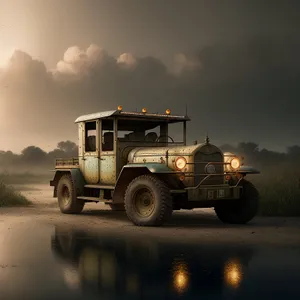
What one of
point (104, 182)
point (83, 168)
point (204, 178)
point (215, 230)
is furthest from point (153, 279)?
point (83, 168)

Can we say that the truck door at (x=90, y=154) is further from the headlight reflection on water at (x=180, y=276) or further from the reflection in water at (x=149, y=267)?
the headlight reflection on water at (x=180, y=276)

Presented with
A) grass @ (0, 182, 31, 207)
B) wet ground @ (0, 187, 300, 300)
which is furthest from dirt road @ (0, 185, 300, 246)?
grass @ (0, 182, 31, 207)

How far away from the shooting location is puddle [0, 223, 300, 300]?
601 cm

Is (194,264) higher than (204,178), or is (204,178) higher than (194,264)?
(204,178)

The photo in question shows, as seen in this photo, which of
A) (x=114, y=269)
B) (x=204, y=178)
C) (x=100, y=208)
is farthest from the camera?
(x=100, y=208)

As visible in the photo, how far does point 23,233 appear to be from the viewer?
11.1m

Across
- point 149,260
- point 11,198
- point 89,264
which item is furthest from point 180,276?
point 11,198

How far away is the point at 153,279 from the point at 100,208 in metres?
11.3

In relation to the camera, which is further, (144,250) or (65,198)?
(65,198)

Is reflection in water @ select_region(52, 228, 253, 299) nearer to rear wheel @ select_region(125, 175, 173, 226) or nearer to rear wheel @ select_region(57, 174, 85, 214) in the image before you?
rear wheel @ select_region(125, 175, 173, 226)

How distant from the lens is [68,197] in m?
16.4

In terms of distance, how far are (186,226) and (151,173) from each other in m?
1.46

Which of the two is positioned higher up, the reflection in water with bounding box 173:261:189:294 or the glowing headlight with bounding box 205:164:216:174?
the glowing headlight with bounding box 205:164:216:174

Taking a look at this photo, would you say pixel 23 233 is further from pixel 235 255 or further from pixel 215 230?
pixel 235 255
